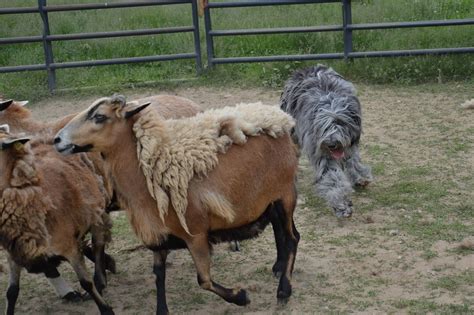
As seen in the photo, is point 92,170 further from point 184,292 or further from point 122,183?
point 184,292

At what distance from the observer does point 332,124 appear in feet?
24.4

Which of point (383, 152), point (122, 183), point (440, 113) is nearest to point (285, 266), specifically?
point (122, 183)

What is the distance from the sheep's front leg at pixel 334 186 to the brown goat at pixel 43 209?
7.85 feet

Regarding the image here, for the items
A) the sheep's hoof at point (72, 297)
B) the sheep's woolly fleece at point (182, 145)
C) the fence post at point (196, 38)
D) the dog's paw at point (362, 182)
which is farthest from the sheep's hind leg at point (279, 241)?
the fence post at point (196, 38)

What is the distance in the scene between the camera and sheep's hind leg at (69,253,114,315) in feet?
18.3

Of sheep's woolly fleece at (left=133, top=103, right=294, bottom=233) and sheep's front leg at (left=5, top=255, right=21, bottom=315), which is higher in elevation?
sheep's woolly fleece at (left=133, top=103, right=294, bottom=233)

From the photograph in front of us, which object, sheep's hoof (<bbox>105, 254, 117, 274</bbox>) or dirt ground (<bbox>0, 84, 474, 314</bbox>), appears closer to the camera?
dirt ground (<bbox>0, 84, 474, 314</bbox>)

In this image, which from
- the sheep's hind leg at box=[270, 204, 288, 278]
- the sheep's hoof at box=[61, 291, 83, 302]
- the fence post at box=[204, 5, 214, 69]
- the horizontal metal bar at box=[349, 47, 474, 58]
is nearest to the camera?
the sheep's hind leg at box=[270, 204, 288, 278]

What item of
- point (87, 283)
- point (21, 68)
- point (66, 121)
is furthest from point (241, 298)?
point (21, 68)

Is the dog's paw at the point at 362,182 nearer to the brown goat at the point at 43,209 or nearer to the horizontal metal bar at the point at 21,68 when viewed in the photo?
the brown goat at the point at 43,209

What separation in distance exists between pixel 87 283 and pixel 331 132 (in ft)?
9.35

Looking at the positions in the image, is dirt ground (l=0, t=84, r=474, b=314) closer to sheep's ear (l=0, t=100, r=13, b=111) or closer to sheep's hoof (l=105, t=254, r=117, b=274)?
sheep's hoof (l=105, t=254, r=117, b=274)

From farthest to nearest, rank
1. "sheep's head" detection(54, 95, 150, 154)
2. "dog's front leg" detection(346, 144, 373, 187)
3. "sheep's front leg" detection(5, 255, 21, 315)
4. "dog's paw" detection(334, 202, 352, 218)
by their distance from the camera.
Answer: "dog's front leg" detection(346, 144, 373, 187) < "dog's paw" detection(334, 202, 352, 218) < "sheep's front leg" detection(5, 255, 21, 315) < "sheep's head" detection(54, 95, 150, 154)

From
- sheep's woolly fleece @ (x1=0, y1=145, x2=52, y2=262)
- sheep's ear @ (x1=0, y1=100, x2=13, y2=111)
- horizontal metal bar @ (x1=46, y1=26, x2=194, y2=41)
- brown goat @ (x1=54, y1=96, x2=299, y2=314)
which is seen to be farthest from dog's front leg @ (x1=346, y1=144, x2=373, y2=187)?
horizontal metal bar @ (x1=46, y1=26, x2=194, y2=41)
